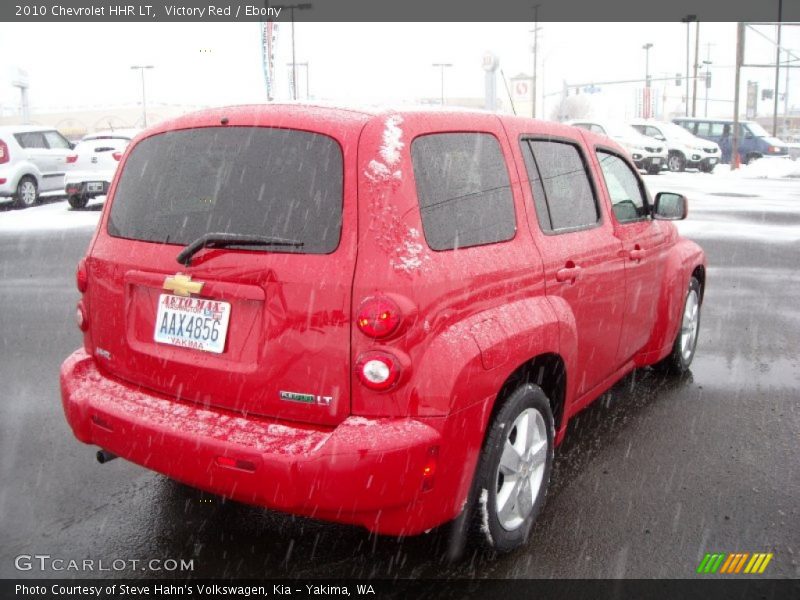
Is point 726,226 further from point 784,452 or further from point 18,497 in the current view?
point 18,497

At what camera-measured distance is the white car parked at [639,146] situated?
2886 centimetres

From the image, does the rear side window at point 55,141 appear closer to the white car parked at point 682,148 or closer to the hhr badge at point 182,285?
the hhr badge at point 182,285

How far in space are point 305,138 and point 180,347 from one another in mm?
906

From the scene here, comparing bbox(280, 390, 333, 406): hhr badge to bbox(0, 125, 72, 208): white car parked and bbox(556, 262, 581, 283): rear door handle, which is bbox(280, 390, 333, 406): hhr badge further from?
bbox(0, 125, 72, 208): white car parked

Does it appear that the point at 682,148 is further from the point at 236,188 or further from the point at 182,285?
the point at 182,285

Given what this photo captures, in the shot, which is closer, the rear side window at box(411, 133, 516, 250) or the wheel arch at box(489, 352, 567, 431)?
the rear side window at box(411, 133, 516, 250)

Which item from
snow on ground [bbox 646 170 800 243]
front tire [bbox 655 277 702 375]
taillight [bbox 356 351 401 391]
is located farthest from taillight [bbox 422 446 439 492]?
snow on ground [bbox 646 170 800 243]

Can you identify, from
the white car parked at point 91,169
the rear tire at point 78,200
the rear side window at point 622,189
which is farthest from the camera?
the rear tire at point 78,200

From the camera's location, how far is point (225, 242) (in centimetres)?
285

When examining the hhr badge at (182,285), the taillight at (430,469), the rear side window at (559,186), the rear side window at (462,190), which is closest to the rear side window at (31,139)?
the rear side window at (559,186)

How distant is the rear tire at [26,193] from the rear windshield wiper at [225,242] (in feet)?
54.3

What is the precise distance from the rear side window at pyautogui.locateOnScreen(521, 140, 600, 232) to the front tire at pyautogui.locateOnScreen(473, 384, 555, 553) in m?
0.81

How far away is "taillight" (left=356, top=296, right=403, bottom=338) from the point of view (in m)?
2.60

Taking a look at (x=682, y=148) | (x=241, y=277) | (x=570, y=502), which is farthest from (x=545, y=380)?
(x=682, y=148)
